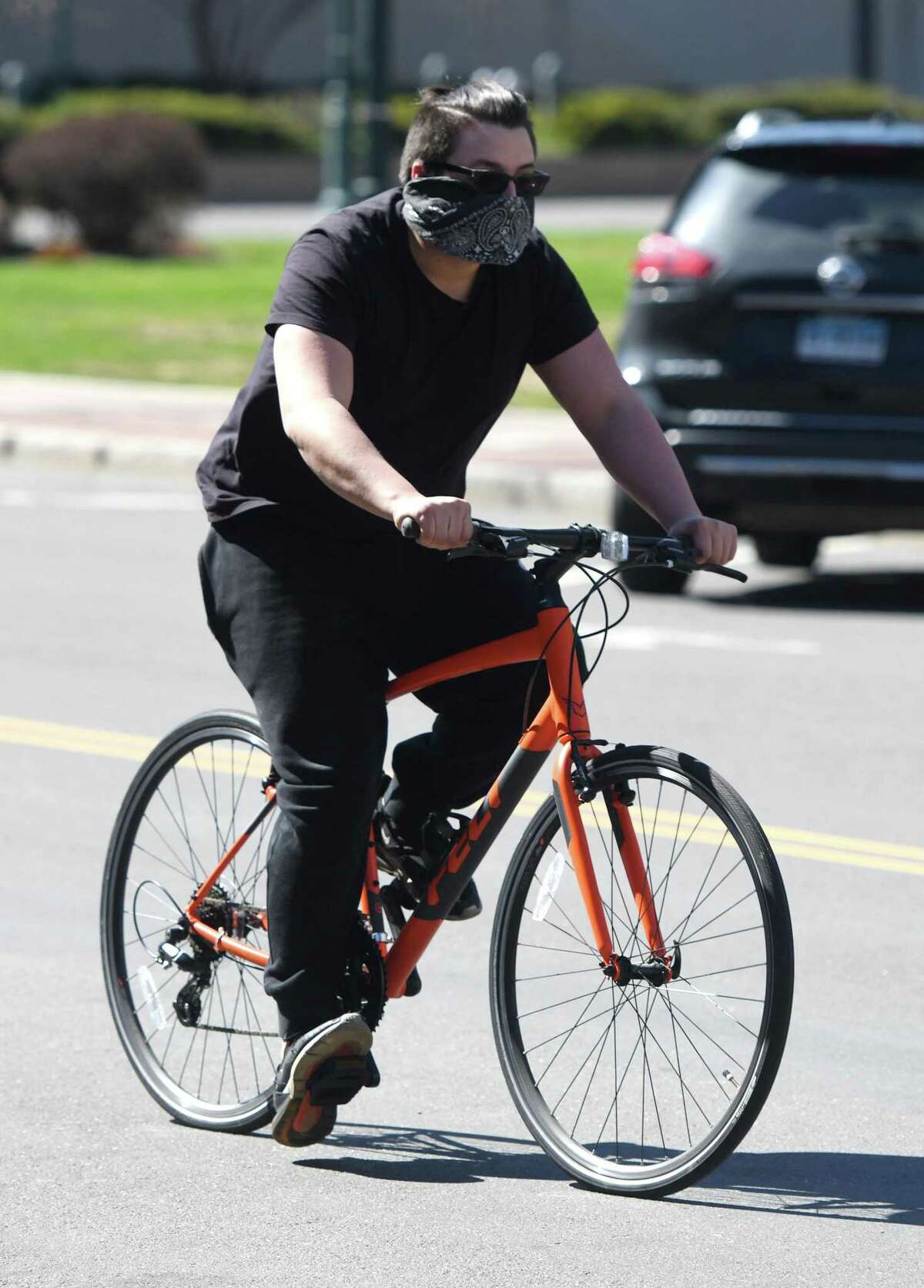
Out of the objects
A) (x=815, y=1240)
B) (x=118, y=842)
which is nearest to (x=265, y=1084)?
(x=118, y=842)

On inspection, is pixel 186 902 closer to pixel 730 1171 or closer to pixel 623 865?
pixel 623 865

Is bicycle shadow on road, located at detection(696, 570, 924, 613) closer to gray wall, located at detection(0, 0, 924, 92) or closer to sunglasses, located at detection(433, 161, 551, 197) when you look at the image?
sunglasses, located at detection(433, 161, 551, 197)

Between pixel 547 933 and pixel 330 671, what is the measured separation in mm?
1115

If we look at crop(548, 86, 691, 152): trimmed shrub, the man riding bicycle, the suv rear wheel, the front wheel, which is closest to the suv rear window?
the suv rear wheel

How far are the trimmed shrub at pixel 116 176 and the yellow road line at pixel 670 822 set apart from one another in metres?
21.8

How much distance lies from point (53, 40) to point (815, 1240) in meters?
50.7

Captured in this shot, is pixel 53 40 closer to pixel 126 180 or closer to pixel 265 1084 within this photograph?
pixel 126 180

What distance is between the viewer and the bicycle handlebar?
3828 millimetres

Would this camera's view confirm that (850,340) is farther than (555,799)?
Yes

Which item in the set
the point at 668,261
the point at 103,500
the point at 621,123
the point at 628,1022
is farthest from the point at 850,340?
the point at 621,123

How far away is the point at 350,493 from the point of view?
3.85 m

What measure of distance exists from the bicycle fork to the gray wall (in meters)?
50.2

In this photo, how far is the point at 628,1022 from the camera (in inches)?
174

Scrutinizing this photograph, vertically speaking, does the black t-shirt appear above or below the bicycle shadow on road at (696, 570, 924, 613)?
above
